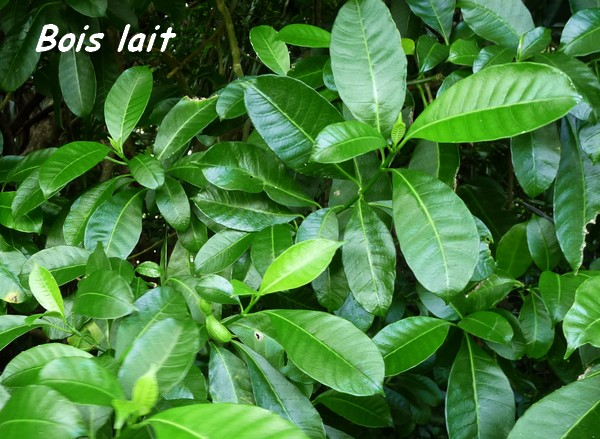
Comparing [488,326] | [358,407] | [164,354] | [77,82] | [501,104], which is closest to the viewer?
[164,354]

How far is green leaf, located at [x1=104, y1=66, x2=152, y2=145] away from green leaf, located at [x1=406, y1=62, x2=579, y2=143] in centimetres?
41

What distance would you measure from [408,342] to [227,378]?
197 millimetres

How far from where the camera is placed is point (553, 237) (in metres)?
0.77

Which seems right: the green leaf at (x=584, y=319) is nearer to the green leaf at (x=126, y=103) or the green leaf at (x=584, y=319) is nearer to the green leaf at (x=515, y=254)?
the green leaf at (x=515, y=254)

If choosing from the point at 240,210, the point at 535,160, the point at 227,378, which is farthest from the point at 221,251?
the point at 535,160

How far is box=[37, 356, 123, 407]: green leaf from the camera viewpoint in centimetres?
44

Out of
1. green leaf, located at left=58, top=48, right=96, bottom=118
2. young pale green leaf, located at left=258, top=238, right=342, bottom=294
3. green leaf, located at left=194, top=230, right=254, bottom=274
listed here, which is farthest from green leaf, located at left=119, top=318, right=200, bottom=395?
green leaf, located at left=58, top=48, right=96, bottom=118

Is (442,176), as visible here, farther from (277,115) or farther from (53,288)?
(53,288)

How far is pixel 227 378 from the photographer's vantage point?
63 cm

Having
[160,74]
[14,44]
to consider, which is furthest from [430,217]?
[160,74]

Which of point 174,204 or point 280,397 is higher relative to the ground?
point 174,204

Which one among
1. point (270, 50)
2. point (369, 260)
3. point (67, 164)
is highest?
point (270, 50)

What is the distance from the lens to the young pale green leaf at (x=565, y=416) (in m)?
0.56

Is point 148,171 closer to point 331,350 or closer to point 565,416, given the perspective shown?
point 331,350
